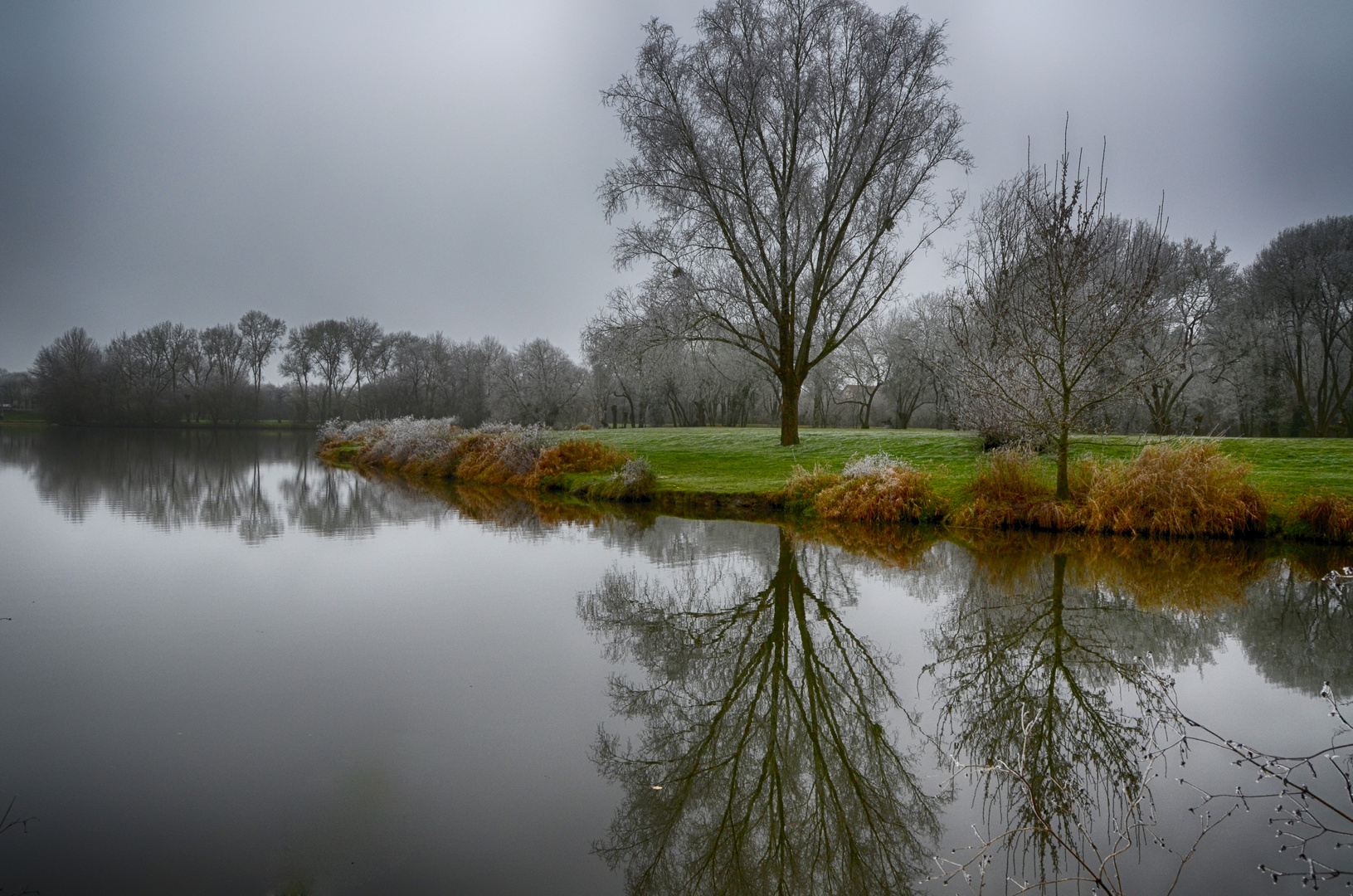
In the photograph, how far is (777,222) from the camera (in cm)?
1978

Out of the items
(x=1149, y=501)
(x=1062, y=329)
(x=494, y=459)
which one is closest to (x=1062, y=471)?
(x=1149, y=501)

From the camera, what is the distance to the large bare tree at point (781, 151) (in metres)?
18.3

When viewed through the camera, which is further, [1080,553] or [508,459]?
[508,459]

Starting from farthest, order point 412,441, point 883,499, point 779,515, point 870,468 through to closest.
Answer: point 412,441, point 779,515, point 870,468, point 883,499

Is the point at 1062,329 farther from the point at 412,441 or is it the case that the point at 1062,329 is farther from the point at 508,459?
the point at 412,441

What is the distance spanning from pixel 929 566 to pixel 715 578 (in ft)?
9.22

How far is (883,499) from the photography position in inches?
518

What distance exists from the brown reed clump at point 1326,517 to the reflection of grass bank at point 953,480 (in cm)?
2

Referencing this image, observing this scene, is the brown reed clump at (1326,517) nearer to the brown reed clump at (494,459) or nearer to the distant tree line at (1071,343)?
the distant tree line at (1071,343)

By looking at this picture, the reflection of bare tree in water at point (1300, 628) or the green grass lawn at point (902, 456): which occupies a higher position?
the green grass lawn at point (902, 456)

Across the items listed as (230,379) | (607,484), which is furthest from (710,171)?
(230,379)

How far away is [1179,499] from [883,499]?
4.44 metres

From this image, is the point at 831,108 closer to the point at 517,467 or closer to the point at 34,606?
the point at 517,467

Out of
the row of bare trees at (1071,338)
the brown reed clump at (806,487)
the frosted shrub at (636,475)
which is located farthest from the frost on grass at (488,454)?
the brown reed clump at (806,487)
